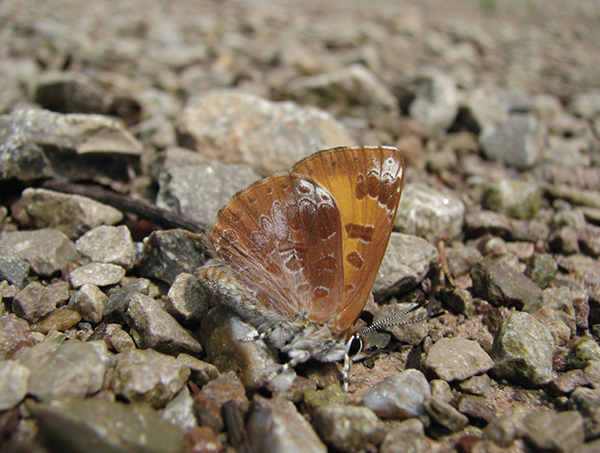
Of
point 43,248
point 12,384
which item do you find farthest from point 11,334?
point 43,248

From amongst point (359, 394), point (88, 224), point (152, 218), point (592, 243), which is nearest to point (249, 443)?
point (359, 394)

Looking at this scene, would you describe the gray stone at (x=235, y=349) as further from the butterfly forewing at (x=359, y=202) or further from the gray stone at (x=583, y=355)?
the gray stone at (x=583, y=355)

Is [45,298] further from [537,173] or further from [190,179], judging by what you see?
[537,173]

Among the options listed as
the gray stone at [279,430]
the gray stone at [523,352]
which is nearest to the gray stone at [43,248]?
the gray stone at [279,430]

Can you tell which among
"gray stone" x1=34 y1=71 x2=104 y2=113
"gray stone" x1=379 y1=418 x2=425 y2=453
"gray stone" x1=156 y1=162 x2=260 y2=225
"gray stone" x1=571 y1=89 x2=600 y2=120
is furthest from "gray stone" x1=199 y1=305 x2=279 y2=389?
"gray stone" x1=571 y1=89 x2=600 y2=120

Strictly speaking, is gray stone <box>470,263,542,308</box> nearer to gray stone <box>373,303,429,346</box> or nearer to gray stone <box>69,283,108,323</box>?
gray stone <box>373,303,429,346</box>

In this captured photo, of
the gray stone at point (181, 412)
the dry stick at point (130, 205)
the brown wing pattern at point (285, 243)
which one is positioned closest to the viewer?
the gray stone at point (181, 412)

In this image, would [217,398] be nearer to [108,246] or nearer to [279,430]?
[279,430]
